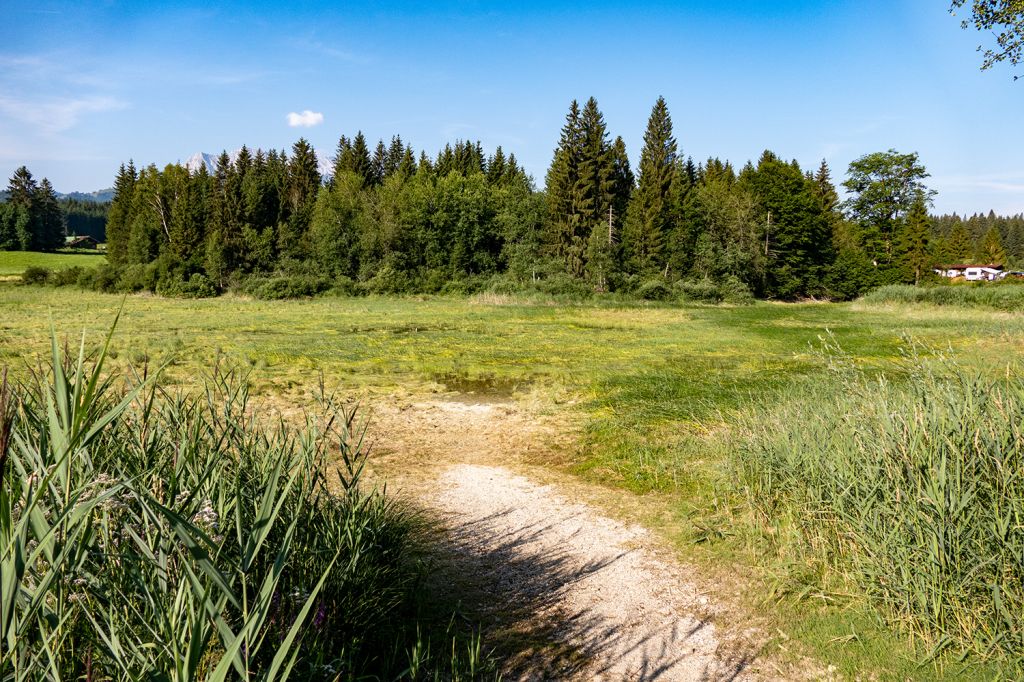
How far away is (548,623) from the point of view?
4961mm

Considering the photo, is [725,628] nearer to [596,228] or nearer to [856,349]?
[856,349]

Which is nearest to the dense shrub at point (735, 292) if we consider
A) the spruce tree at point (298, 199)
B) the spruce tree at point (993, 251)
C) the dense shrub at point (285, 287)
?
the dense shrub at point (285, 287)

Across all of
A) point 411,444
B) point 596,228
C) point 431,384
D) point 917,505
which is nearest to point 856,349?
point 431,384

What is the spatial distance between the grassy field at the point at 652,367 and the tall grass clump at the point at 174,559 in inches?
27.9

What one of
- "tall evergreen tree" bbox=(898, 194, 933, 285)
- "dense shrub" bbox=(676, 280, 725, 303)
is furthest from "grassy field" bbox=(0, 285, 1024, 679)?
"tall evergreen tree" bbox=(898, 194, 933, 285)

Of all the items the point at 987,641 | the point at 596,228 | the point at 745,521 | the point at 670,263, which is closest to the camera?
the point at 987,641

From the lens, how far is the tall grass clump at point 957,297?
3303 centimetres

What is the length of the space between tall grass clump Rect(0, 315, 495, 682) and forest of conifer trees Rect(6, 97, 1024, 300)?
40.5 meters

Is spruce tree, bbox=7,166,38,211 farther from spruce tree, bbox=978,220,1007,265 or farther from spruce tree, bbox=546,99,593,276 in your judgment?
spruce tree, bbox=978,220,1007,265

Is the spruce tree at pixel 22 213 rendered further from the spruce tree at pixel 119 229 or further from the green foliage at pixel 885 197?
the green foliage at pixel 885 197

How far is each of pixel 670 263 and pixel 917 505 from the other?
A: 47003 mm

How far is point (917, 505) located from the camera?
4590 mm

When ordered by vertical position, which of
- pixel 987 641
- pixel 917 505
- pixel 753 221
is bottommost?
pixel 987 641

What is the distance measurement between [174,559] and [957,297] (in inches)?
1663
